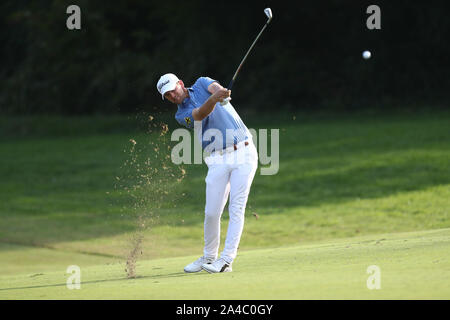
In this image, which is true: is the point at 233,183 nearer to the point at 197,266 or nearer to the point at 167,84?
the point at 197,266

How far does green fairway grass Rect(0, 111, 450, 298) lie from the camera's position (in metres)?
12.6

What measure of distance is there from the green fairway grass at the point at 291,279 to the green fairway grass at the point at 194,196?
0.11 metres

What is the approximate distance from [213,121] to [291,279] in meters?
1.81

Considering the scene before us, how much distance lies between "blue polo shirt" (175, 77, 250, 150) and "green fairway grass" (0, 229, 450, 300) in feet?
3.86

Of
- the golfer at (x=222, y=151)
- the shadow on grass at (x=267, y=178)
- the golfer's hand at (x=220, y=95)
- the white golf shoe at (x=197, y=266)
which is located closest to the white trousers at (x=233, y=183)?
the golfer at (x=222, y=151)

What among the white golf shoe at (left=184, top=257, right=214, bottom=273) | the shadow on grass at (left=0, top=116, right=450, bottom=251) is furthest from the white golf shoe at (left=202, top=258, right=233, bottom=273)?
the shadow on grass at (left=0, top=116, right=450, bottom=251)

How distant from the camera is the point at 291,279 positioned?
661 cm

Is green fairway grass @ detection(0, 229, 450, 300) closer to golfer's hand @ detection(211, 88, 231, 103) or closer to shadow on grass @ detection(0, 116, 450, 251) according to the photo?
golfer's hand @ detection(211, 88, 231, 103)

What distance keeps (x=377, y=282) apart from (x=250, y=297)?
3.03 ft

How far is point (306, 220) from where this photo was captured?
14.9 m

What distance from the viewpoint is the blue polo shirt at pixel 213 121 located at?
7.77 m

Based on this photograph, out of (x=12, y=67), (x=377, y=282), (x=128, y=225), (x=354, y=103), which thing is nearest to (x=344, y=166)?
(x=128, y=225)
